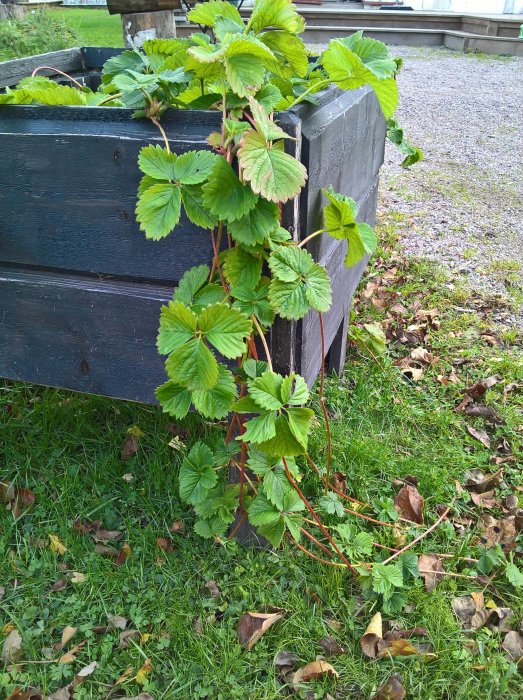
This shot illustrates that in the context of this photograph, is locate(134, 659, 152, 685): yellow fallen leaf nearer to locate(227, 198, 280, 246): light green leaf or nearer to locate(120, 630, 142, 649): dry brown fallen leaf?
locate(120, 630, 142, 649): dry brown fallen leaf

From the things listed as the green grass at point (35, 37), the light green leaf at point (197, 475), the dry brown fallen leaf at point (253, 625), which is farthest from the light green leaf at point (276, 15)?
the green grass at point (35, 37)

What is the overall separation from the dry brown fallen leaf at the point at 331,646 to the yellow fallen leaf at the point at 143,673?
0.44 meters

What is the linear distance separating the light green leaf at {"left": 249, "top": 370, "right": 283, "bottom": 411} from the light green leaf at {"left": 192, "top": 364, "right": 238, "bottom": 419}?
53 mm

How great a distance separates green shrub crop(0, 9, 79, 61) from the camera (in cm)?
748

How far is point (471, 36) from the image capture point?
39.1 feet

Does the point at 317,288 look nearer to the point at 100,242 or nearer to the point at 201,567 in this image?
the point at 100,242

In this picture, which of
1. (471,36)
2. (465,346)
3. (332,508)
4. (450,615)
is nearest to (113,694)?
(332,508)

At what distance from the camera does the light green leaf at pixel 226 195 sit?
1.21 metres

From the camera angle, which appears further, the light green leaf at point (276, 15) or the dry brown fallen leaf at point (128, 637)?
the dry brown fallen leaf at point (128, 637)

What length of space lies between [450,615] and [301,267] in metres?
Answer: 1.06

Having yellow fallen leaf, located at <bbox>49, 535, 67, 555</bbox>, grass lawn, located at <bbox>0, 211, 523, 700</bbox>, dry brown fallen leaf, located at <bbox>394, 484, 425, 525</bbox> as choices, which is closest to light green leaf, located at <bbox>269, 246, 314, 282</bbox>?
grass lawn, located at <bbox>0, 211, 523, 700</bbox>

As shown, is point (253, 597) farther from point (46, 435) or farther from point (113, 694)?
point (46, 435)

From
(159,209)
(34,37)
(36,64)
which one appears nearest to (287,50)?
(159,209)

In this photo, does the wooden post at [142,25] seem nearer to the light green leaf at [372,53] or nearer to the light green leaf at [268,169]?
the light green leaf at [372,53]
